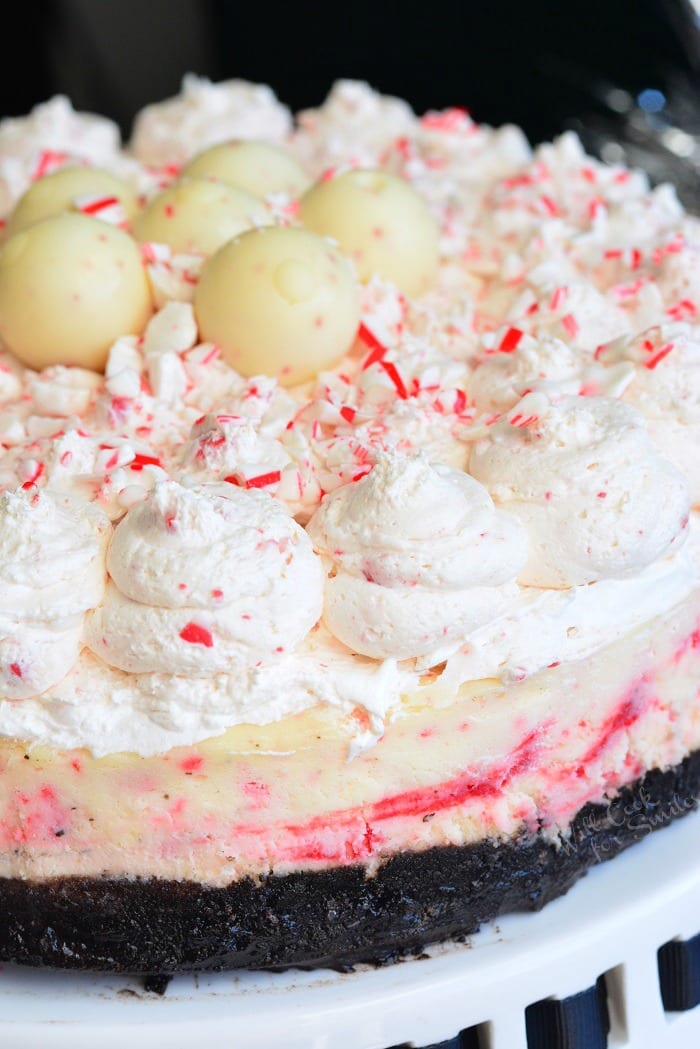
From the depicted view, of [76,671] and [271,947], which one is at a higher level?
[76,671]

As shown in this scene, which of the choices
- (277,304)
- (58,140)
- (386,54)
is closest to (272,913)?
(277,304)

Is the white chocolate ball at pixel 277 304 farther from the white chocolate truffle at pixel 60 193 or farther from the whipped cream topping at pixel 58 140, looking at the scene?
the whipped cream topping at pixel 58 140

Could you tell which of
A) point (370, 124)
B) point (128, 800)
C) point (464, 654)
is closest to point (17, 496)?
point (128, 800)

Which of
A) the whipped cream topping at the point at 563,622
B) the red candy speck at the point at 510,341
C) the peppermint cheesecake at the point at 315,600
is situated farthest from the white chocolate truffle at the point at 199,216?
the whipped cream topping at the point at 563,622

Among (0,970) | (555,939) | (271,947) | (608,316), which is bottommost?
(0,970)

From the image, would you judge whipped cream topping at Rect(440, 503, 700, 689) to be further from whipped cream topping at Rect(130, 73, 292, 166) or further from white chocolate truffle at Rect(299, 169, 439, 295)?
whipped cream topping at Rect(130, 73, 292, 166)

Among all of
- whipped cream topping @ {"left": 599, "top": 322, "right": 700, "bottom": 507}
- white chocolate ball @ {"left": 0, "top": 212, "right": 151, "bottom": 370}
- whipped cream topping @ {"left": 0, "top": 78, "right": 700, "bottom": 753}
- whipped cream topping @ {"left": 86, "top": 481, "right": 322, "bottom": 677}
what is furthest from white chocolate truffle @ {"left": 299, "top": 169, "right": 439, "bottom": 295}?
whipped cream topping @ {"left": 86, "top": 481, "right": 322, "bottom": 677}

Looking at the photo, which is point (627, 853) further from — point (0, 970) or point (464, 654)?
point (0, 970)
